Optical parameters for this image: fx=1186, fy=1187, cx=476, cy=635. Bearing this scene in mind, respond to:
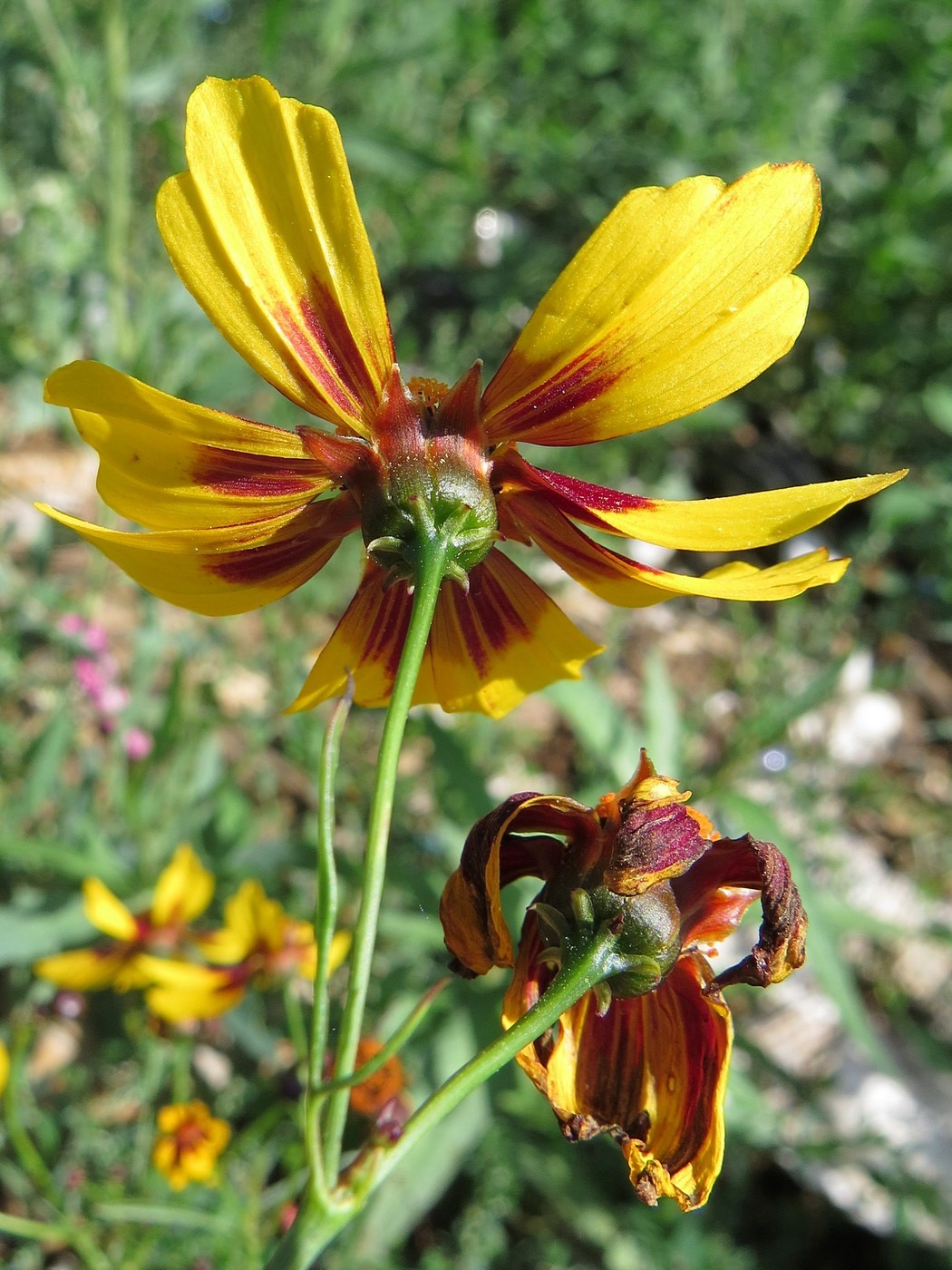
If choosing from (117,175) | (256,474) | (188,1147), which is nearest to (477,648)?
(256,474)

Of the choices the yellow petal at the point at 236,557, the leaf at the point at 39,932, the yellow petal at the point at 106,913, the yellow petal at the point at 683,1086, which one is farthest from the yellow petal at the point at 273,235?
the leaf at the point at 39,932

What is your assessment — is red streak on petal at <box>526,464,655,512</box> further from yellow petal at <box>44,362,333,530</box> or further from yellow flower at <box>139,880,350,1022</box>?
yellow flower at <box>139,880,350,1022</box>

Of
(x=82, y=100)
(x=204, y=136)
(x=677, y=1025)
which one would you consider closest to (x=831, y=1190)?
(x=677, y=1025)

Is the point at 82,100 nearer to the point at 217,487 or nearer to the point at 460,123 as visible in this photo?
the point at 217,487

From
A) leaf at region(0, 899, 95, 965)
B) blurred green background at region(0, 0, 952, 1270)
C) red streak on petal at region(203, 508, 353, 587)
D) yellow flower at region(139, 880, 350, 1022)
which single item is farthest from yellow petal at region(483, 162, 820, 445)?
leaf at region(0, 899, 95, 965)

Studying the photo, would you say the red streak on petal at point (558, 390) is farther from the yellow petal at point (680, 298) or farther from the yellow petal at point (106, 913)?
the yellow petal at point (106, 913)
